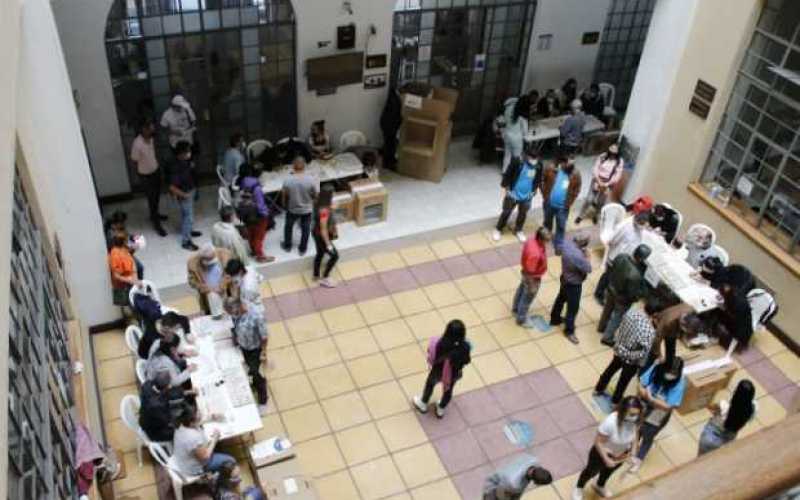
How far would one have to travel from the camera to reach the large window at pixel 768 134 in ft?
27.0

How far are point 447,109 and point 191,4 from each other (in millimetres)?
3627

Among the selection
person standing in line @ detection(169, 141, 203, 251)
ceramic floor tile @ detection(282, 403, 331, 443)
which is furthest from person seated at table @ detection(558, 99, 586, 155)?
ceramic floor tile @ detection(282, 403, 331, 443)

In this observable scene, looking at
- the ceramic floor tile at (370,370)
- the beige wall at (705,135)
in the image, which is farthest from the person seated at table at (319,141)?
the beige wall at (705,135)

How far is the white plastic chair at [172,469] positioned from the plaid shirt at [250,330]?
3.85 ft

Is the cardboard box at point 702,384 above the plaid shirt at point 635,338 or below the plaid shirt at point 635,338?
below

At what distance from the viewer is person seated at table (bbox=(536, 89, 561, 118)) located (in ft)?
37.8

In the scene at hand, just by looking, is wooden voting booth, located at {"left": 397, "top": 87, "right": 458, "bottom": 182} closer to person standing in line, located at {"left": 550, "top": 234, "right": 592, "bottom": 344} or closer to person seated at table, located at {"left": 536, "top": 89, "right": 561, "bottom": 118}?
person seated at table, located at {"left": 536, "top": 89, "right": 561, "bottom": 118}

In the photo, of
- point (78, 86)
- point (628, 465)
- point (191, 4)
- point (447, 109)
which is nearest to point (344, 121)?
point (447, 109)

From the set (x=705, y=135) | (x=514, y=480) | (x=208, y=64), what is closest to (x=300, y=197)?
(x=208, y=64)

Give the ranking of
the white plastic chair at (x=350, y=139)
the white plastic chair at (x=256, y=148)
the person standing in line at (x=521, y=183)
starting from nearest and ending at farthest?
the person standing in line at (x=521, y=183)
the white plastic chair at (x=256, y=148)
the white plastic chair at (x=350, y=139)

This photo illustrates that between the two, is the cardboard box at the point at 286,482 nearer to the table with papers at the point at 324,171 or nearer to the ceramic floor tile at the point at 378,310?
the ceramic floor tile at the point at 378,310

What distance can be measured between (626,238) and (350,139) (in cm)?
416

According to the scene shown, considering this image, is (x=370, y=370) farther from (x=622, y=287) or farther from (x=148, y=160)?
(x=148, y=160)

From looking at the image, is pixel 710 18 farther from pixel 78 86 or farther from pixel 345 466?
pixel 78 86
